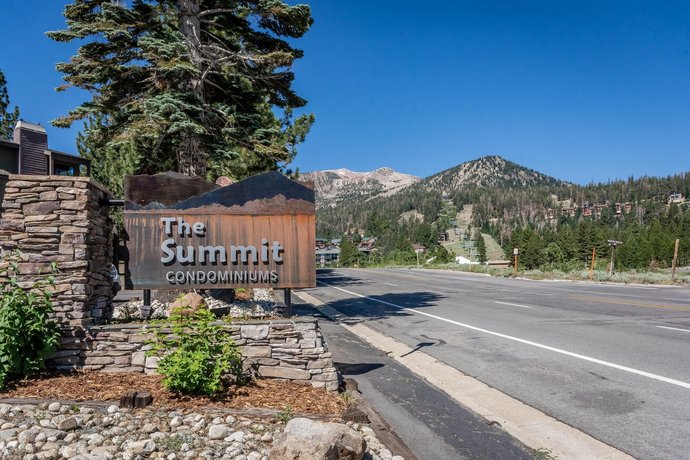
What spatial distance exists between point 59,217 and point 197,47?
22.4 ft

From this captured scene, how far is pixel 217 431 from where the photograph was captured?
4.06 metres

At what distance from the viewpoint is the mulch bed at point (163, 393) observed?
4707 mm

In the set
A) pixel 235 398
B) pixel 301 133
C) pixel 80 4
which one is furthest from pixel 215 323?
pixel 301 133

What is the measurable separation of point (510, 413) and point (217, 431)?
11.2ft

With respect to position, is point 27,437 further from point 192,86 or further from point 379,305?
point 379,305

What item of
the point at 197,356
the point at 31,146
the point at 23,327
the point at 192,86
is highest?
the point at 31,146

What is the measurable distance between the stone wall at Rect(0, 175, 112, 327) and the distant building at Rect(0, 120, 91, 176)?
17.9m

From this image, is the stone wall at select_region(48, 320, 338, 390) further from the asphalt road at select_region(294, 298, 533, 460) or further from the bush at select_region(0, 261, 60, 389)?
the asphalt road at select_region(294, 298, 533, 460)

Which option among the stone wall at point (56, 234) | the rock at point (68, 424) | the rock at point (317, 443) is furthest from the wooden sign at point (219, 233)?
the rock at point (317, 443)

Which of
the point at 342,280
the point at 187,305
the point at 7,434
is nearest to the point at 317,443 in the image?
the point at 7,434

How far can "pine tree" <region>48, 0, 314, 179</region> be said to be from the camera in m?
10.3

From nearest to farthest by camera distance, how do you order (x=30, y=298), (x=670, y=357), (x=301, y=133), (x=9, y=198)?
(x=30, y=298) < (x=9, y=198) < (x=670, y=357) < (x=301, y=133)

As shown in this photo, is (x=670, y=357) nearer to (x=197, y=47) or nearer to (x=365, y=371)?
(x=365, y=371)

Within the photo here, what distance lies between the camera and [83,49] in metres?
10.6
